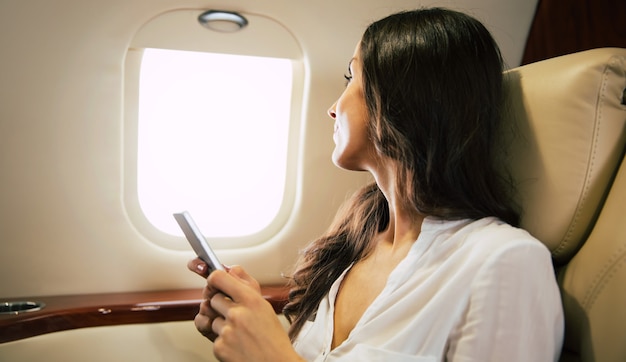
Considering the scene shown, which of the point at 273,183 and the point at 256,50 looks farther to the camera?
the point at 273,183

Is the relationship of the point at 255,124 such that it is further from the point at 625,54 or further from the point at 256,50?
the point at 625,54

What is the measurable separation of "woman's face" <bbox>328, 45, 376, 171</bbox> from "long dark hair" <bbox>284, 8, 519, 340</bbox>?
0.12ft

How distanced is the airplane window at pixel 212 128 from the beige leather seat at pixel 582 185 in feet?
2.67

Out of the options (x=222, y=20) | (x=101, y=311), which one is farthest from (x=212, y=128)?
(x=101, y=311)

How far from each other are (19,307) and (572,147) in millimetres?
1425

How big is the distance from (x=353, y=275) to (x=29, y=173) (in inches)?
36.2

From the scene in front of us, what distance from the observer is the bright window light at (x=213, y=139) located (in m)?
1.55

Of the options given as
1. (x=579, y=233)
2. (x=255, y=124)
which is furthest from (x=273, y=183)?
(x=579, y=233)

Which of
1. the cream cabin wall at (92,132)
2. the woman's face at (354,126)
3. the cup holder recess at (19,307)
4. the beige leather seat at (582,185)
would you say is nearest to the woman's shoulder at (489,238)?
the beige leather seat at (582,185)

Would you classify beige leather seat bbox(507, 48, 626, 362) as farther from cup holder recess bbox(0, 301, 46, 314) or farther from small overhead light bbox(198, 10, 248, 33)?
cup holder recess bbox(0, 301, 46, 314)

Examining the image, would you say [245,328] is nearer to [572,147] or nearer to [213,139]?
[572,147]

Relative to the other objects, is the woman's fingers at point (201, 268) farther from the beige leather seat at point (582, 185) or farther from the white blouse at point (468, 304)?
the beige leather seat at point (582, 185)

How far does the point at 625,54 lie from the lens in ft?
3.03

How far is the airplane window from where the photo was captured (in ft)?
4.82
